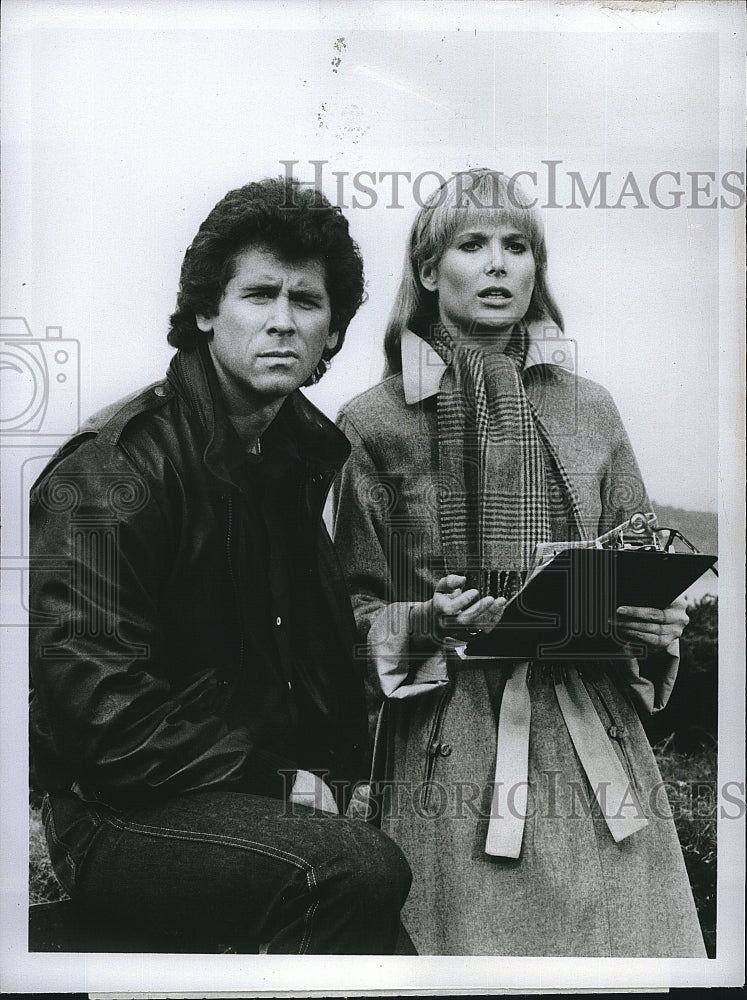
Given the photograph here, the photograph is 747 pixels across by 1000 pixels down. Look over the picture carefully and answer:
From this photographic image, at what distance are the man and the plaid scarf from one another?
348 millimetres

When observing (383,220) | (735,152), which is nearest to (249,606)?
(383,220)

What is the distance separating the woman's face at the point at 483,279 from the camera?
130 inches

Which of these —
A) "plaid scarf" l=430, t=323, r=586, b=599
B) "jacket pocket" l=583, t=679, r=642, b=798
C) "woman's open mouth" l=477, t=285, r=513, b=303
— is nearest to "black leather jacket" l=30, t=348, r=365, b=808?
"plaid scarf" l=430, t=323, r=586, b=599

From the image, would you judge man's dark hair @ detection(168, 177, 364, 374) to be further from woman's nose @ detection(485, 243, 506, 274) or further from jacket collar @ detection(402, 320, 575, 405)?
woman's nose @ detection(485, 243, 506, 274)

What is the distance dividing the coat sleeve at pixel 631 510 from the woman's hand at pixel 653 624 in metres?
0.04

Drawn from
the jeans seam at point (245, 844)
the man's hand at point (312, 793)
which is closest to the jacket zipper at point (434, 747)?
the man's hand at point (312, 793)

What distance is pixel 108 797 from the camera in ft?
10.4

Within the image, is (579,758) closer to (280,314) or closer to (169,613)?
(169,613)

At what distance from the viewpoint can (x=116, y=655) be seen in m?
3.16

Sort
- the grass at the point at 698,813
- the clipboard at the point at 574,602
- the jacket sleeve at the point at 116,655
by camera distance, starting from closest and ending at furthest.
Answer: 1. the jacket sleeve at the point at 116,655
2. the clipboard at the point at 574,602
3. the grass at the point at 698,813

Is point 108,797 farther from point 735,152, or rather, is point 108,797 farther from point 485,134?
point 735,152

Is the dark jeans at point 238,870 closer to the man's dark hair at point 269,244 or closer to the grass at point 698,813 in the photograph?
the grass at point 698,813

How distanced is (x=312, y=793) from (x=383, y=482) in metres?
0.97

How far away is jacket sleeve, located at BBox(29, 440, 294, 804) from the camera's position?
10.3 feet
